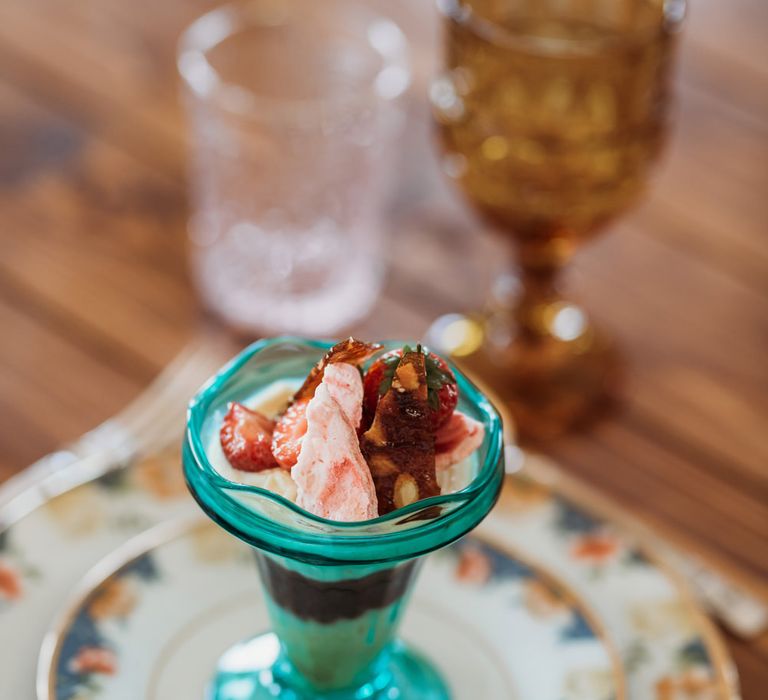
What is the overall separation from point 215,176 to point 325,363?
495 millimetres

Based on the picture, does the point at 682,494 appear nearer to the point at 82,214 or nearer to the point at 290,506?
the point at 290,506

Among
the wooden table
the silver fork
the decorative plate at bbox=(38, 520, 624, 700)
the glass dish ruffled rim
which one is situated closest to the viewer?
the glass dish ruffled rim

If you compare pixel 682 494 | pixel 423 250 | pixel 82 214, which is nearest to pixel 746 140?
pixel 423 250

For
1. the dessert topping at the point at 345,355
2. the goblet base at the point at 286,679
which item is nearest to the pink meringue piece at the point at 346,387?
the dessert topping at the point at 345,355

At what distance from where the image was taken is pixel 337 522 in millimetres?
576

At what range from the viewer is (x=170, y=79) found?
129cm

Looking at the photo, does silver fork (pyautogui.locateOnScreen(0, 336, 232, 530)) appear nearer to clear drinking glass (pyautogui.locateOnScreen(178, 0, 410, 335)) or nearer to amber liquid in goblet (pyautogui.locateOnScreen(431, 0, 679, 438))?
clear drinking glass (pyautogui.locateOnScreen(178, 0, 410, 335))

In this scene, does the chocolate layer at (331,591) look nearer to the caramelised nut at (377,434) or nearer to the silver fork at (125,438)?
the caramelised nut at (377,434)

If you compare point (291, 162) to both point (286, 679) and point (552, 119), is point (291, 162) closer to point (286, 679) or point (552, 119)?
point (552, 119)

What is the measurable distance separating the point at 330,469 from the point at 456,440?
81 mm

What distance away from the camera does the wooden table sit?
3.14ft

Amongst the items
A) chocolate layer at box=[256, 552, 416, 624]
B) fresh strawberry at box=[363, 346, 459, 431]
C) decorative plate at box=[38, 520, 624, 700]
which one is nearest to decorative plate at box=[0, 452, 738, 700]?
decorative plate at box=[38, 520, 624, 700]

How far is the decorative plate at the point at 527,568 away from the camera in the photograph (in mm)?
745

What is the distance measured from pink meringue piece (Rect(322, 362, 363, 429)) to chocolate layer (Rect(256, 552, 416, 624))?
0.09 meters
